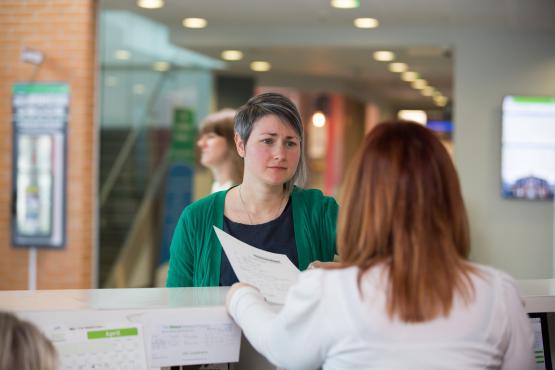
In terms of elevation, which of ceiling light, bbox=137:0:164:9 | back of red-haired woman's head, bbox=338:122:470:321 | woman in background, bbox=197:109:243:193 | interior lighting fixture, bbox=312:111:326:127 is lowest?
back of red-haired woman's head, bbox=338:122:470:321

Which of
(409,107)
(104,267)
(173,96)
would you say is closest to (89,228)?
(104,267)

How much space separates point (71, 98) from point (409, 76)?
19.8ft

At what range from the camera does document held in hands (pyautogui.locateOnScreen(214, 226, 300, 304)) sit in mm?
1962

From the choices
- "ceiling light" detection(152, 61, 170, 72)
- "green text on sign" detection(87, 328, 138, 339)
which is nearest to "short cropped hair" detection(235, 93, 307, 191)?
"green text on sign" detection(87, 328, 138, 339)

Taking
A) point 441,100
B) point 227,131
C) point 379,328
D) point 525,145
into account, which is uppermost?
point 441,100

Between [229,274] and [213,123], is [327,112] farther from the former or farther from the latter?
[229,274]

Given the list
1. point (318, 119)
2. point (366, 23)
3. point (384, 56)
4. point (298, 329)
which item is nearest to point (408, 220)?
point (298, 329)

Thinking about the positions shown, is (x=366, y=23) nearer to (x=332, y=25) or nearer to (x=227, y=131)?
(x=332, y=25)

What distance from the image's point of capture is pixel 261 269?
1.98 meters

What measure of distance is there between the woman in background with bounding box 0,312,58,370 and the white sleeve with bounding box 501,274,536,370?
2.64 feet

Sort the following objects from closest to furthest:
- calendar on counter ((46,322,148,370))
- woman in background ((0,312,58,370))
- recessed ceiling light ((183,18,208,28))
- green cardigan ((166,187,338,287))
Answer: woman in background ((0,312,58,370)) → calendar on counter ((46,322,148,370)) → green cardigan ((166,187,338,287)) → recessed ceiling light ((183,18,208,28))

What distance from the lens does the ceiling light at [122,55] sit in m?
7.90

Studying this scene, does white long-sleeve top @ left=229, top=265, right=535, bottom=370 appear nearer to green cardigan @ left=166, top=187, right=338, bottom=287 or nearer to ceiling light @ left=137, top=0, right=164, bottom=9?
green cardigan @ left=166, top=187, right=338, bottom=287

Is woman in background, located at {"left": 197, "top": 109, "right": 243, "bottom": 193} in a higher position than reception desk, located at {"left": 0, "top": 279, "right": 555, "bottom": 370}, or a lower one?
higher
